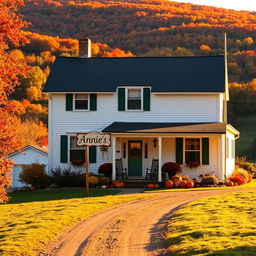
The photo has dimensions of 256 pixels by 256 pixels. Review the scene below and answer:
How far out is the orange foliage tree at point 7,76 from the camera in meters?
12.5

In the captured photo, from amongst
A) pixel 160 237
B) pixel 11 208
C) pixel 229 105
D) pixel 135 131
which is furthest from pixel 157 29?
pixel 160 237

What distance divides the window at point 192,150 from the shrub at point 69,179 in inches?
236

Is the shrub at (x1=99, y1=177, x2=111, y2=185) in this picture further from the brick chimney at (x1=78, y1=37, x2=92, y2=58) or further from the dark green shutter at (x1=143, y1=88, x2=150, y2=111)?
the brick chimney at (x1=78, y1=37, x2=92, y2=58)

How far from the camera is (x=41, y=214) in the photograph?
17.5m

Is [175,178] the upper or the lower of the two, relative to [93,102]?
lower

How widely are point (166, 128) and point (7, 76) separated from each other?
57.7 ft

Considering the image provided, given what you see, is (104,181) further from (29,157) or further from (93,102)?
(29,157)

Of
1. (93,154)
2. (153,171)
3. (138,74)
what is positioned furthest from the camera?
(138,74)

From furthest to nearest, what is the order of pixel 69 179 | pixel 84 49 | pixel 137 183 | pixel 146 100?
1. pixel 84 49
2. pixel 146 100
3. pixel 69 179
4. pixel 137 183

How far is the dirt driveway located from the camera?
39.7ft

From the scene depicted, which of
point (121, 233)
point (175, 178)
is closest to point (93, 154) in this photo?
point (175, 178)

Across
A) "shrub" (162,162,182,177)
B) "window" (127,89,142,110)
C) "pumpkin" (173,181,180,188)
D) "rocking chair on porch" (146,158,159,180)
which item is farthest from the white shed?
"pumpkin" (173,181,180,188)

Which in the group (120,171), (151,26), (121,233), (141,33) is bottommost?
(121,233)

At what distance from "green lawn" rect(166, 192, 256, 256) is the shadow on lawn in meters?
6.27
